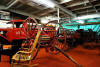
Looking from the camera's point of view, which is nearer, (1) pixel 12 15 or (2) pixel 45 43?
(2) pixel 45 43

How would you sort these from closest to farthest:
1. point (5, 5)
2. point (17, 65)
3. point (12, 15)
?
point (17, 65), point (5, 5), point (12, 15)

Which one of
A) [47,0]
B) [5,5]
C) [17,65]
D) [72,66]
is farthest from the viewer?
[5,5]

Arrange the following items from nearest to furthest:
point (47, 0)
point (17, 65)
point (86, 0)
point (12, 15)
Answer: point (17, 65), point (47, 0), point (86, 0), point (12, 15)

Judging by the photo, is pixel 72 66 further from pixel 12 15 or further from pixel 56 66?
pixel 12 15

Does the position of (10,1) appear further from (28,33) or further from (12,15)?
(28,33)

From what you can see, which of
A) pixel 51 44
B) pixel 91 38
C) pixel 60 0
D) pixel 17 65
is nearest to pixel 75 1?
pixel 60 0

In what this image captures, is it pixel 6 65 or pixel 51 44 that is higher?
pixel 51 44

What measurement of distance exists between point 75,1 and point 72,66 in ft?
15.1

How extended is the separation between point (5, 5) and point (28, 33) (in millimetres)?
5123

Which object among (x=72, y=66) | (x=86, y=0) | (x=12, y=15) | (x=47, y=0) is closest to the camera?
(x=72, y=66)

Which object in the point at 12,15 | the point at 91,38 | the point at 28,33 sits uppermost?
the point at 12,15

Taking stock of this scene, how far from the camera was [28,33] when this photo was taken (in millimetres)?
2283

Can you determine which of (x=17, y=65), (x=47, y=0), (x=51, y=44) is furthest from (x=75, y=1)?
(x=17, y=65)

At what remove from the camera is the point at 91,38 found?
463 centimetres
